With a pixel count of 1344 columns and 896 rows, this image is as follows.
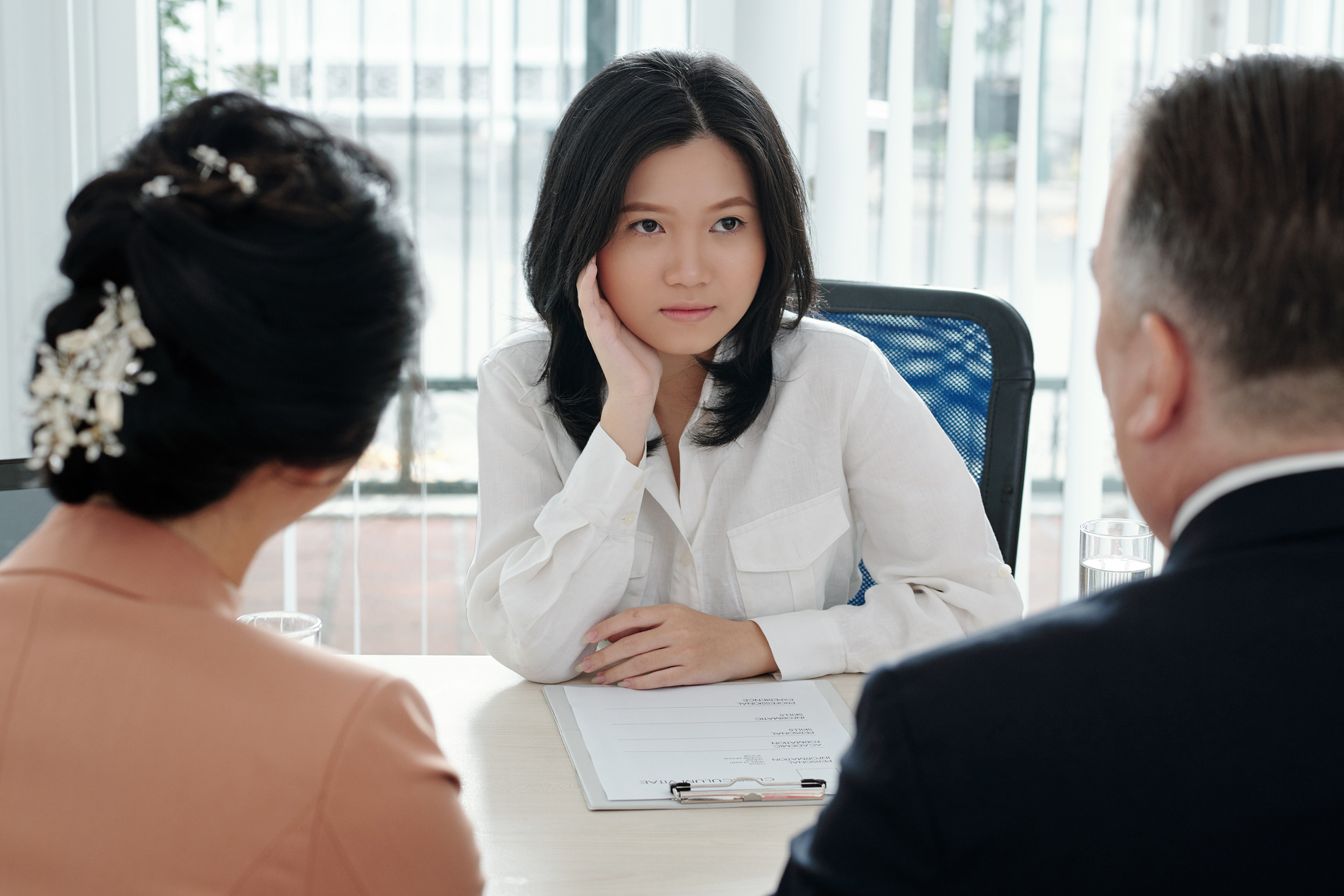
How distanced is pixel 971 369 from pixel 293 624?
1022 millimetres

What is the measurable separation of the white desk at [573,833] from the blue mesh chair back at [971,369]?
67 cm

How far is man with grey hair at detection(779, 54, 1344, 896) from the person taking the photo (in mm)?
544

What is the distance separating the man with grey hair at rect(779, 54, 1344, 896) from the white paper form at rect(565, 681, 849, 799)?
0.41m

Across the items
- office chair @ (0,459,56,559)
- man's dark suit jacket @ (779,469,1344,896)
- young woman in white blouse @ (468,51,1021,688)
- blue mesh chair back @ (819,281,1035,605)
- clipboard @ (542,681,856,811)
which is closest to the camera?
man's dark suit jacket @ (779,469,1344,896)

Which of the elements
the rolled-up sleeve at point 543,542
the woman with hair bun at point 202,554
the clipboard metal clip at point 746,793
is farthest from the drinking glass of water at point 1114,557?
the woman with hair bun at point 202,554

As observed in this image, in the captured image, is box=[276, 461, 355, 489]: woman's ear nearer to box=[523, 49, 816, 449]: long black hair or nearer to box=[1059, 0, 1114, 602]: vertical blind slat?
box=[523, 49, 816, 449]: long black hair

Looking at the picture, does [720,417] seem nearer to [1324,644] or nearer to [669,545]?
[669,545]

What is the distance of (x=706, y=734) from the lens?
1134 millimetres

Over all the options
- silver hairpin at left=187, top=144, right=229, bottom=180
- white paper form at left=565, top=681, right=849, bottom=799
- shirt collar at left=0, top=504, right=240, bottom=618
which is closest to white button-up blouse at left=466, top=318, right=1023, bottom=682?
white paper form at left=565, top=681, right=849, bottom=799

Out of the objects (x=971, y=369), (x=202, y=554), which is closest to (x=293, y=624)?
(x=202, y=554)

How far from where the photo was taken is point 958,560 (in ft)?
4.75

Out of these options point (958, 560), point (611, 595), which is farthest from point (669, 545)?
point (958, 560)

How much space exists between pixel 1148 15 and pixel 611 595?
2.00 m

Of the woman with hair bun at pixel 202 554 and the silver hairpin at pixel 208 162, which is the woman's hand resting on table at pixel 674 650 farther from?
the silver hairpin at pixel 208 162
